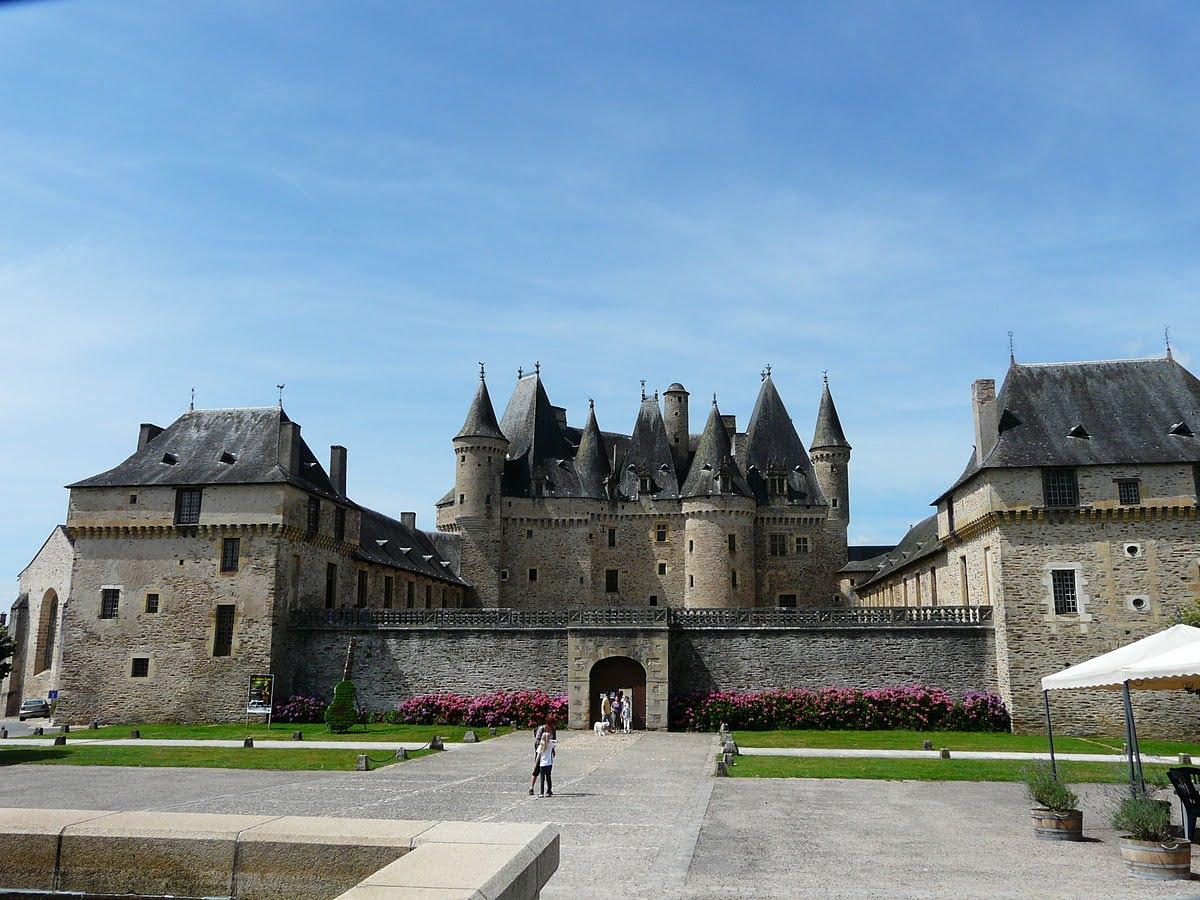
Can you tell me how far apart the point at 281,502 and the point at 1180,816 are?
28.5 meters

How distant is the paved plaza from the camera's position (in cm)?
1128

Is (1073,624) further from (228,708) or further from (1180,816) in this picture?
(228,708)

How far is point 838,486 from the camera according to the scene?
57.1 metres

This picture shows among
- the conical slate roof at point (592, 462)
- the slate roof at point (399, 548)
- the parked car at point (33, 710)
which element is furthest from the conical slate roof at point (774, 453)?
the parked car at point (33, 710)

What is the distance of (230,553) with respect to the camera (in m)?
36.2

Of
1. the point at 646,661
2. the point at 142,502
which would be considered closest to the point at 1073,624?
the point at 646,661

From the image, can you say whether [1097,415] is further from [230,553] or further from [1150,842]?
[230,553]

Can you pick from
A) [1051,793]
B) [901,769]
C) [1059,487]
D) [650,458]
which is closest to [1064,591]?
[1059,487]

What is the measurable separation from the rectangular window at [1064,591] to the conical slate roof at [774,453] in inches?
975

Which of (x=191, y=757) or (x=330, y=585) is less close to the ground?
(x=330, y=585)

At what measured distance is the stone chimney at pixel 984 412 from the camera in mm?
34375

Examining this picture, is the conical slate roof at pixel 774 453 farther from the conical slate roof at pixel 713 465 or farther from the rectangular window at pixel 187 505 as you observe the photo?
the rectangular window at pixel 187 505

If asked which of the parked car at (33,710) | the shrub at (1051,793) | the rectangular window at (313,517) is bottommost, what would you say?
the parked car at (33,710)

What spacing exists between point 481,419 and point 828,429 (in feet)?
64.0
